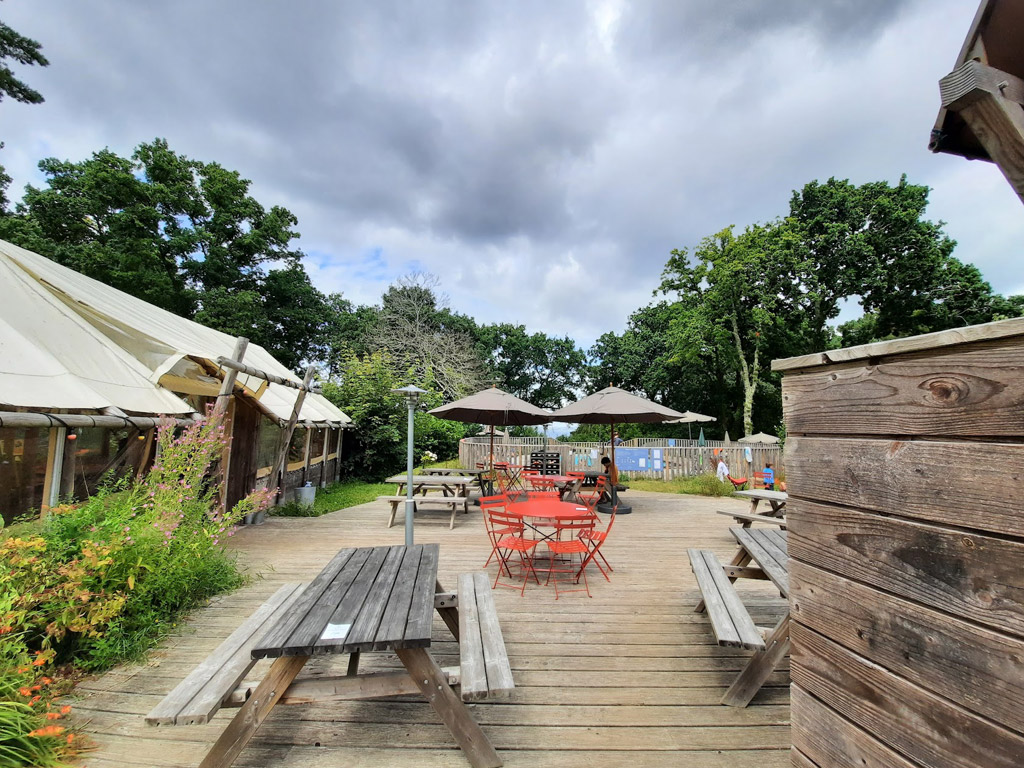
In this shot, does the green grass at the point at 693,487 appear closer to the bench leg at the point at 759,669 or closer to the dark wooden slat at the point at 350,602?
the bench leg at the point at 759,669

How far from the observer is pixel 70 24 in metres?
8.47

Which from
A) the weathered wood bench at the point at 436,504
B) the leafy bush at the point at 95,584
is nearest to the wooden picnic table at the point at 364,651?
the leafy bush at the point at 95,584

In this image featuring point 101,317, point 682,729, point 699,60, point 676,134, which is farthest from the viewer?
point 676,134

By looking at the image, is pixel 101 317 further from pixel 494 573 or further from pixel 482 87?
pixel 482 87

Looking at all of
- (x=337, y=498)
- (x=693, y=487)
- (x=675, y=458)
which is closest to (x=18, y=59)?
(x=337, y=498)

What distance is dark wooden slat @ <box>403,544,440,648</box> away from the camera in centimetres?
183

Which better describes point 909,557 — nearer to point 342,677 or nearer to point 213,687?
point 342,677

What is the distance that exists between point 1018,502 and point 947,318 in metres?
28.9

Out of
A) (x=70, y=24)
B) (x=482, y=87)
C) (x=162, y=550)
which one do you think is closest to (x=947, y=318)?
(x=482, y=87)

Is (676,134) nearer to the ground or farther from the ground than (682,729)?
farther from the ground

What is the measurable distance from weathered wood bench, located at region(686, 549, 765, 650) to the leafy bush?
3311 millimetres

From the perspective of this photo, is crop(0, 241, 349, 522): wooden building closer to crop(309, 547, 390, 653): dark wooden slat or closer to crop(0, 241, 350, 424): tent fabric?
crop(0, 241, 350, 424): tent fabric

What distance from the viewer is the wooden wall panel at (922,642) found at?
68 cm

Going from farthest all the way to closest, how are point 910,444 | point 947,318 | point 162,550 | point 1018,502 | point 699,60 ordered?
point 947,318 < point 699,60 < point 162,550 < point 910,444 < point 1018,502
